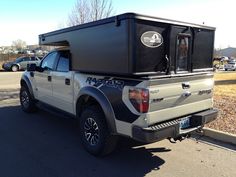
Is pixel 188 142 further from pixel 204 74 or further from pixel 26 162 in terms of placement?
pixel 26 162

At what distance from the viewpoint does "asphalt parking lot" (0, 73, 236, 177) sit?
14.3 ft

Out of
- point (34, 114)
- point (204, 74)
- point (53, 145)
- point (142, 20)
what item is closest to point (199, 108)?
point (204, 74)

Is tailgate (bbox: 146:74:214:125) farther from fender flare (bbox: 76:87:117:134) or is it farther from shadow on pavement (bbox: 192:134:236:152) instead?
shadow on pavement (bbox: 192:134:236:152)

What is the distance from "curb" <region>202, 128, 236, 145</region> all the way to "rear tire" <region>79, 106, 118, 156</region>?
2.20 meters

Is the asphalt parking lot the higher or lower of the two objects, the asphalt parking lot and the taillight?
the lower

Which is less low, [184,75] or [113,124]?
[184,75]

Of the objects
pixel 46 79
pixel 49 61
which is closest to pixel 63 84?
pixel 46 79

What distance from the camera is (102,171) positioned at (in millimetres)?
4398

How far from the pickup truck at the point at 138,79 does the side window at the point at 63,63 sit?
0.27 meters

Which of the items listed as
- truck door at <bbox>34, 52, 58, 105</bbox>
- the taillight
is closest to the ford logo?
the taillight

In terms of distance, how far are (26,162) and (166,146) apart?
2517mm

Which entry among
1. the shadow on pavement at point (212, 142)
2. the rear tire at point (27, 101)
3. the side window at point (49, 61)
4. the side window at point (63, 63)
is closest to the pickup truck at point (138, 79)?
the side window at point (63, 63)

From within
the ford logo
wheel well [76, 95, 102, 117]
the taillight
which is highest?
the ford logo

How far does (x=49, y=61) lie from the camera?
23.0ft
